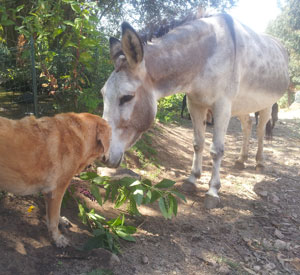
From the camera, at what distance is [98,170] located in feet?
13.3

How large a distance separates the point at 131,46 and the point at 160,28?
3.02ft

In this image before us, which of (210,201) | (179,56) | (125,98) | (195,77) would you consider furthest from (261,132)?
(125,98)

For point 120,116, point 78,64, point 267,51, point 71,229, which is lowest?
point 71,229

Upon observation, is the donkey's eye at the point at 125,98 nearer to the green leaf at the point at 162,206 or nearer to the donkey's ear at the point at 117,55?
the donkey's ear at the point at 117,55

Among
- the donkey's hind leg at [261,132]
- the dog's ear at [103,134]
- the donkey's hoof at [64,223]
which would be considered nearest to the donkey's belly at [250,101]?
the donkey's hind leg at [261,132]

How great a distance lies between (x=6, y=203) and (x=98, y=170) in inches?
55.0

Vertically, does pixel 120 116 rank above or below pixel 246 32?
below

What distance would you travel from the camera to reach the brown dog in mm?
2252

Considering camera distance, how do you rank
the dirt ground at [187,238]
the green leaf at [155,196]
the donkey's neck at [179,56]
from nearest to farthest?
the dirt ground at [187,238] → the green leaf at [155,196] → the donkey's neck at [179,56]

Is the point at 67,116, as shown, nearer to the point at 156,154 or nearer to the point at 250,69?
the point at 250,69

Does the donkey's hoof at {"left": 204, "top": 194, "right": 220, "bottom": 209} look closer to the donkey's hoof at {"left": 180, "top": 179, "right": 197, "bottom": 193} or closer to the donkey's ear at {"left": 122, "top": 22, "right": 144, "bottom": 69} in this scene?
the donkey's hoof at {"left": 180, "top": 179, "right": 197, "bottom": 193}

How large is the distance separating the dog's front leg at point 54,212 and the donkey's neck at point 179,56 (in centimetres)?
168

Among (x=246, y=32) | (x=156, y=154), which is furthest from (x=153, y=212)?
(x=246, y=32)

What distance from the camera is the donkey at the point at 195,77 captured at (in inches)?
123
